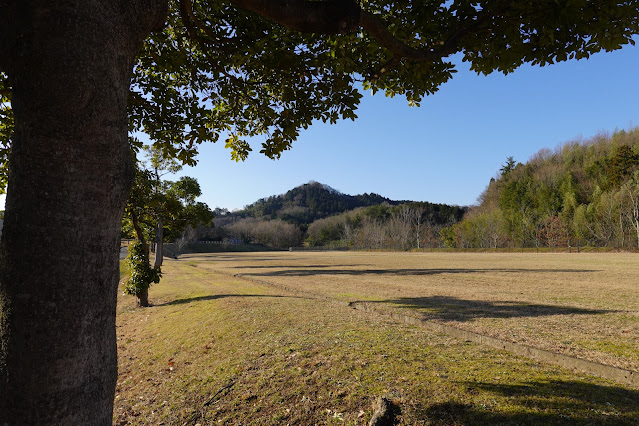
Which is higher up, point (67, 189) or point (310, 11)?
point (310, 11)

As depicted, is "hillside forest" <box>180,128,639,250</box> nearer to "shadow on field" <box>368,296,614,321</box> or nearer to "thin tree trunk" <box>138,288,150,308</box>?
"shadow on field" <box>368,296,614,321</box>

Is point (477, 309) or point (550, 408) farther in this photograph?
point (477, 309)

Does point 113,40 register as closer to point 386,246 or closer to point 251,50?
point 251,50

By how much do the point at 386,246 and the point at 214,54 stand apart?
87014mm

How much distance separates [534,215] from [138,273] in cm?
7572

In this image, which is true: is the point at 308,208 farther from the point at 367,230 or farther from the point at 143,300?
the point at 143,300

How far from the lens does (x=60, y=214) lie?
167cm

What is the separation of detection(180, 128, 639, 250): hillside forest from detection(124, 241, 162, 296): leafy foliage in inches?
2274

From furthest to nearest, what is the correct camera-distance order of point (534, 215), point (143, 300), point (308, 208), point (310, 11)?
point (308, 208) < point (534, 215) < point (143, 300) < point (310, 11)

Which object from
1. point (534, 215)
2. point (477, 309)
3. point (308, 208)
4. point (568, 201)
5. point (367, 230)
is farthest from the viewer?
point (308, 208)

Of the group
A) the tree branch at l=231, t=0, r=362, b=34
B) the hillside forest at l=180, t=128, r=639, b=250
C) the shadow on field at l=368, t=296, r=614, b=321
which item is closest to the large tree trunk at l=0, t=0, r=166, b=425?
the tree branch at l=231, t=0, r=362, b=34

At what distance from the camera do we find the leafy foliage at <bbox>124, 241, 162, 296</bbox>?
12.4 meters

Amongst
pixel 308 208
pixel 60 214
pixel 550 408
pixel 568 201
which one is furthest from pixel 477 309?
pixel 308 208

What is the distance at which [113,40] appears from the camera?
6.29 ft
